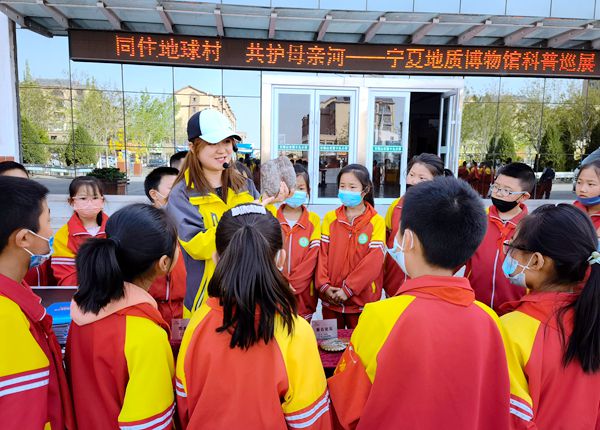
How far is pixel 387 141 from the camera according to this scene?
9266mm

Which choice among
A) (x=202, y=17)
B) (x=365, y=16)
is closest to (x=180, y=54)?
(x=202, y=17)

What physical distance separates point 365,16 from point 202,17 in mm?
3040

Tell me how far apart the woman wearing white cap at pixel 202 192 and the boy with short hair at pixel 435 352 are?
3.15 ft

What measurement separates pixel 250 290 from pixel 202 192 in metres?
0.96

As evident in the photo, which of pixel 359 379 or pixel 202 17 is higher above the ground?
pixel 202 17

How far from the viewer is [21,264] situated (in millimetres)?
1404

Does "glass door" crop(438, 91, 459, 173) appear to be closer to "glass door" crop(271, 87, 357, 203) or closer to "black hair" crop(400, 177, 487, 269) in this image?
"glass door" crop(271, 87, 357, 203)

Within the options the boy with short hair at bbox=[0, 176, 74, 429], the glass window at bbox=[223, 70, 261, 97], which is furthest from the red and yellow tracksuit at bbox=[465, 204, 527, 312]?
the glass window at bbox=[223, 70, 261, 97]

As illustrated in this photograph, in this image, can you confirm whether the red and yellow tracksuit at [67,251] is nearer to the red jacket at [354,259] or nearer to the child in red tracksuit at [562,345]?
the red jacket at [354,259]

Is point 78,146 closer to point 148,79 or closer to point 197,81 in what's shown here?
point 148,79

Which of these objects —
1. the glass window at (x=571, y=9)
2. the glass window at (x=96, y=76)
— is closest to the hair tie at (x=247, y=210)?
the glass window at (x=571, y=9)

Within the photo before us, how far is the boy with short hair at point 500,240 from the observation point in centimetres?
238

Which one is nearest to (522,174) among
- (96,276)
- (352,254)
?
(352,254)

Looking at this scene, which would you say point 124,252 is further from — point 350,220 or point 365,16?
point 365,16
